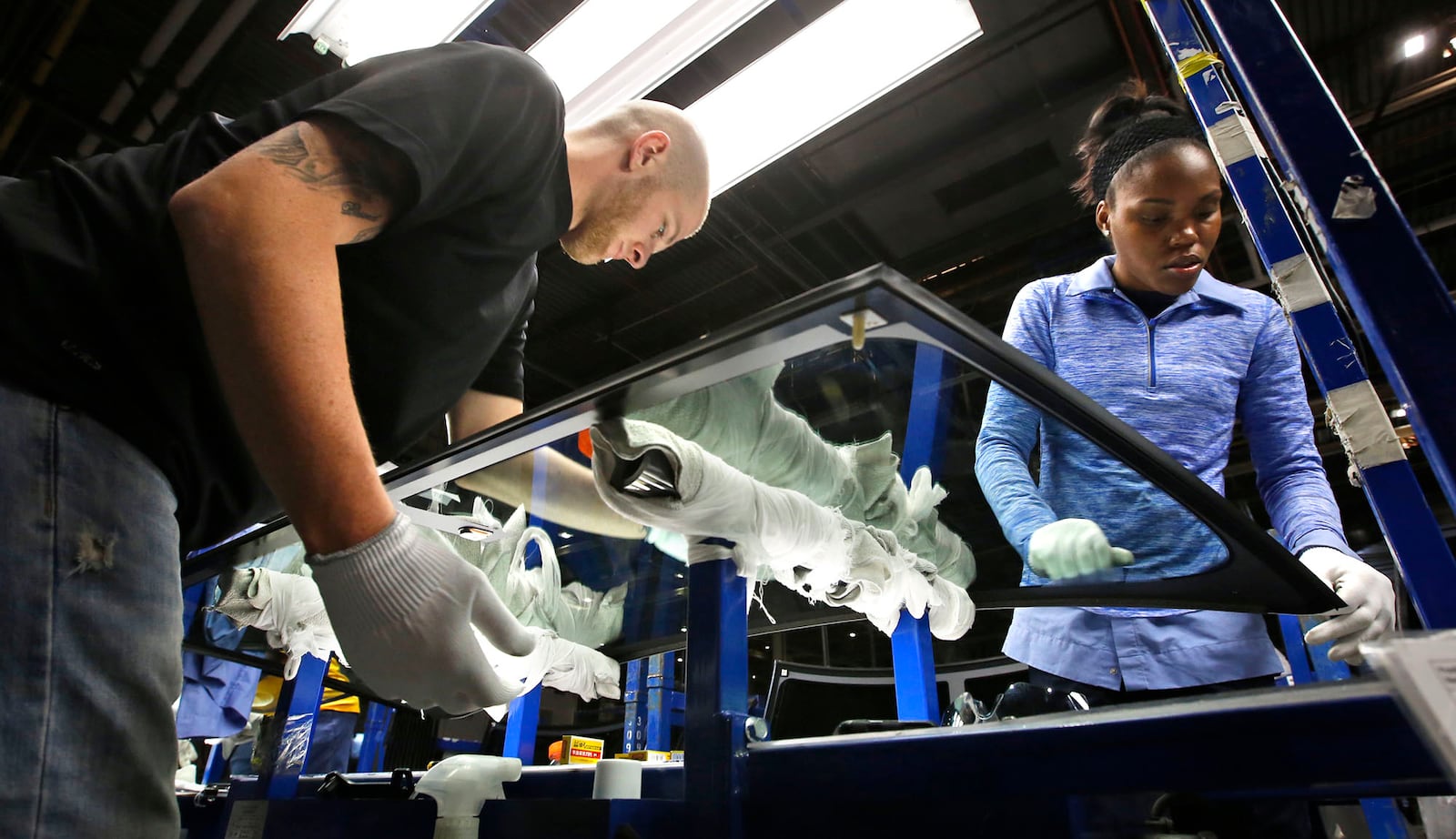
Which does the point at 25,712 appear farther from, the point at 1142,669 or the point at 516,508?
the point at 1142,669

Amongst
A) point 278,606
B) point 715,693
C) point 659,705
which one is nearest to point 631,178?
point 715,693

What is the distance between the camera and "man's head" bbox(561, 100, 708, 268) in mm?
1166

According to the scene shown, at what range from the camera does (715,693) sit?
87 centimetres

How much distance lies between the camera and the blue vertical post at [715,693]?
2.70 ft

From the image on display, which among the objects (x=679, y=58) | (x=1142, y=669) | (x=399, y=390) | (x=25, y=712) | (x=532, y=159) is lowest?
(x=25, y=712)

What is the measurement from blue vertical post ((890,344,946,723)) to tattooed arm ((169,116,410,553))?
1.80 ft

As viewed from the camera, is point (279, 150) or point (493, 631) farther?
point (493, 631)

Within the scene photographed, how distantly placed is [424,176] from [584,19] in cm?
186

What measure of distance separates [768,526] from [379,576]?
46 centimetres

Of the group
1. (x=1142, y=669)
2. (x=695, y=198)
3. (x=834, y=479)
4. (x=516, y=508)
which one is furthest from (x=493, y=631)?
(x=1142, y=669)

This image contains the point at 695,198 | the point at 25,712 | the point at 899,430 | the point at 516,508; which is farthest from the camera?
the point at 695,198

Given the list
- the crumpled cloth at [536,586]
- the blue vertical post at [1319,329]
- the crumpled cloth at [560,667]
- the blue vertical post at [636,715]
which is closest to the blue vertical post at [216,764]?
the blue vertical post at [636,715]

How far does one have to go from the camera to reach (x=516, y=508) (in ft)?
3.76

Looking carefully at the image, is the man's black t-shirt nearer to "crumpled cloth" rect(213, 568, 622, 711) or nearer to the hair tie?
"crumpled cloth" rect(213, 568, 622, 711)
